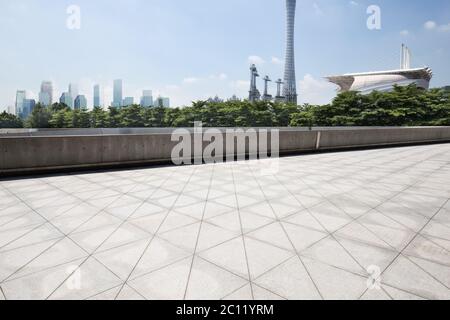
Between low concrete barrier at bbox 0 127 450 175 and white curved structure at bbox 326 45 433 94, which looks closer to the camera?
low concrete barrier at bbox 0 127 450 175

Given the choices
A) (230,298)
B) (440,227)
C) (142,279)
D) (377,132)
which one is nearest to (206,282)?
(230,298)

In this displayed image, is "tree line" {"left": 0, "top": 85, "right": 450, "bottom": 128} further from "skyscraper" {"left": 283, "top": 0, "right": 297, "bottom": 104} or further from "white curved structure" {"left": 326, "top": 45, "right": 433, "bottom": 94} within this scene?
"skyscraper" {"left": 283, "top": 0, "right": 297, "bottom": 104}

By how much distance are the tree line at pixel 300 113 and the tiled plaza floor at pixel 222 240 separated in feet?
111

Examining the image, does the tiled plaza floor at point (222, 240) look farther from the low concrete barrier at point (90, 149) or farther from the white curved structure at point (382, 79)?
the white curved structure at point (382, 79)

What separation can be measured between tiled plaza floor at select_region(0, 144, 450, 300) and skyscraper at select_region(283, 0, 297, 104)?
547 ft

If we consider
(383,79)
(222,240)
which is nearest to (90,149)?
(222,240)

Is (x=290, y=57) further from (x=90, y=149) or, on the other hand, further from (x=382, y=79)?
(x=90, y=149)

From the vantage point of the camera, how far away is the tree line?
36781 millimetres

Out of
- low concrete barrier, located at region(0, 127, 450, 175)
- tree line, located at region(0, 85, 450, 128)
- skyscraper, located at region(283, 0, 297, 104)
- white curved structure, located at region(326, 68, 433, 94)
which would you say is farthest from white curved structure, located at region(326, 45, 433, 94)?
low concrete barrier, located at region(0, 127, 450, 175)

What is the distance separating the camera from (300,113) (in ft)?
142

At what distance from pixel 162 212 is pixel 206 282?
2720 millimetres

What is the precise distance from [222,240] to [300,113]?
41744mm

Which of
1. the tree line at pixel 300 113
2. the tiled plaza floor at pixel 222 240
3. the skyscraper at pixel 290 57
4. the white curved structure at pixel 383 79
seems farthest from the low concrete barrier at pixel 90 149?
the skyscraper at pixel 290 57
